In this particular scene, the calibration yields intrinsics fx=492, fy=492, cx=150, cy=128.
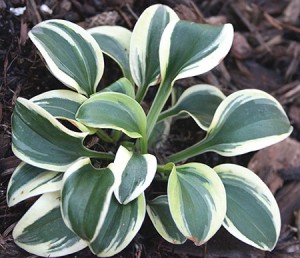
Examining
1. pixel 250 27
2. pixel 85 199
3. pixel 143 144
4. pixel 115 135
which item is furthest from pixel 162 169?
pixel 250 27

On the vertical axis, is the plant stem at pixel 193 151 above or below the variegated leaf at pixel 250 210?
above

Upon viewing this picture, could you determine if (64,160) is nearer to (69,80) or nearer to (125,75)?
(69,80)

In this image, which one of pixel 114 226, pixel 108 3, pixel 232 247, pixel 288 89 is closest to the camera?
pixel 114 226

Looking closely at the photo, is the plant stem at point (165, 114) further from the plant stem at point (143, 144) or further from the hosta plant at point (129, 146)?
the plant stem at point (143, 144)

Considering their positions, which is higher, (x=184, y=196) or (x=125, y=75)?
(x=125, y=75)

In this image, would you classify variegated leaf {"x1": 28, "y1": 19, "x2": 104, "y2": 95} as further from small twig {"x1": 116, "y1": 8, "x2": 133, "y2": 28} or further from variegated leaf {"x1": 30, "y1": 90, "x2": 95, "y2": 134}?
small twig {"x1": 116, "y1": 8, "x2": 133, "y2": 28}

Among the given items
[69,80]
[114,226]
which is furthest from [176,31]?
[114,226]

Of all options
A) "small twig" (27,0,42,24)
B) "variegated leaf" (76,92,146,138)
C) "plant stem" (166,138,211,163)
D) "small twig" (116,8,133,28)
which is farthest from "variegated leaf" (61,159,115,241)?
"small twig" (116,8,133,28)

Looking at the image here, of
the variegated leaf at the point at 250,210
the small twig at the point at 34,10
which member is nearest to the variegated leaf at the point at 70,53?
the small twig at the point at 34,10
